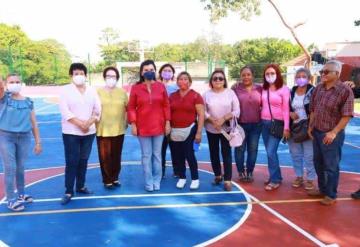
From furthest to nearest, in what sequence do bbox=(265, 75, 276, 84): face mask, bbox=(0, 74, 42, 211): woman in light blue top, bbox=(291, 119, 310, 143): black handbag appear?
bbox=(265, 75, 276, 84): face mask < bbox=(291, 119, 310, 143): black handbag < bbox=(0, 74, 42, 211): woman in light blue top

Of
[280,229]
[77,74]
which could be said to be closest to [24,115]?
[77,74]

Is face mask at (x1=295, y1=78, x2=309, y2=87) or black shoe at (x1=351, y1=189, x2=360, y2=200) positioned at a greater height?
face mask at (x1=295, y1=78, x2=309, y2=87)

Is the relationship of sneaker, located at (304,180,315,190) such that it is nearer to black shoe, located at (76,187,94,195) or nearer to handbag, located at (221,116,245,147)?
handbag, located at (221,116,245,147)

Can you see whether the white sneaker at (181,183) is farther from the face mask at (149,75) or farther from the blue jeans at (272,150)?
the face mask at (149,75)

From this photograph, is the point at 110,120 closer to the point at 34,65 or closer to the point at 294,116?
the point at 294,116

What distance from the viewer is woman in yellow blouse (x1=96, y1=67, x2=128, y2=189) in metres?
6.11

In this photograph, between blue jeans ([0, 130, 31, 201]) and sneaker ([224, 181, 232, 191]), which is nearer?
blue jeans ([0, 130, 31, 201])

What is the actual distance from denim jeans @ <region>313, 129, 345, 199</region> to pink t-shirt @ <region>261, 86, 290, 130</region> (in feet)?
1.94

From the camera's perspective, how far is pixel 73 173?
5.80 meters

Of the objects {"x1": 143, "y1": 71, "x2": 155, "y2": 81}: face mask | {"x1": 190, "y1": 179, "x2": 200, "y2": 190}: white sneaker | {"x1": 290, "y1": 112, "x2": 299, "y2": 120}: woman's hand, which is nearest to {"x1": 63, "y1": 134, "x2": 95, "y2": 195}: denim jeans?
{"x1": 143, "y1": 71, "x2": 155, "y2": 81}: face mask

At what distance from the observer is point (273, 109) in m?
6.23

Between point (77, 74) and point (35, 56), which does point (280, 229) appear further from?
point (35, 56)

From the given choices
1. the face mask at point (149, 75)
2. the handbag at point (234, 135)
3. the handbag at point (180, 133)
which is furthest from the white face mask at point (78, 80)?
the handbag at point (234, 135)

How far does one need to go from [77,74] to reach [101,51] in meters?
58.9
